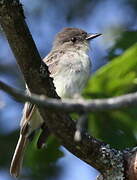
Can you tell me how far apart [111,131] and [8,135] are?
1.87m

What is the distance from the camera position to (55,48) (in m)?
5.49

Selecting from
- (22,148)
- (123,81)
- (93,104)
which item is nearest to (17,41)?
(123,81)

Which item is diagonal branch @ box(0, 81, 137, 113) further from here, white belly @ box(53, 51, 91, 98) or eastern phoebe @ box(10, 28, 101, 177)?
white belly @ box(53, 51, 91, 98)

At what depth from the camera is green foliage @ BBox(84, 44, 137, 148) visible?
132 inches

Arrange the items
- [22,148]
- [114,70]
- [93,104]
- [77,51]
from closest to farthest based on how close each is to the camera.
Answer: [93,104]
[114,70]
[22,148]
[77,51]

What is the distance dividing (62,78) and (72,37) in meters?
0.93

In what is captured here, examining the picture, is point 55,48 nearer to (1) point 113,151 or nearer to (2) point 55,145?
(2) point 55,145

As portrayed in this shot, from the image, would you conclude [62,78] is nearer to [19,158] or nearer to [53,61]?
[53,61]

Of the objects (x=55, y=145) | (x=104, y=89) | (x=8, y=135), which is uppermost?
(x=104, y=89)

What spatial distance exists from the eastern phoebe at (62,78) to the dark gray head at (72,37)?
0.11 meters

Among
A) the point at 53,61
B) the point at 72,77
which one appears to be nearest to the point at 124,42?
the point at 72,77

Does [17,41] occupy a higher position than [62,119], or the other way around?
[17,41]

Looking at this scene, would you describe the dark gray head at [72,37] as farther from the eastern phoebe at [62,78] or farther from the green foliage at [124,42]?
the green foliage at [124,42]

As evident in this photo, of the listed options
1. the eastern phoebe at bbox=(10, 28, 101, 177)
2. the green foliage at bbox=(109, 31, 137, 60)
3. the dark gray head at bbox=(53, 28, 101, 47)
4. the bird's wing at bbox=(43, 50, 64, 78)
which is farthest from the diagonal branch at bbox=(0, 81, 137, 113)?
the dark gray head at bbox=(53, 28, 101, 47)
